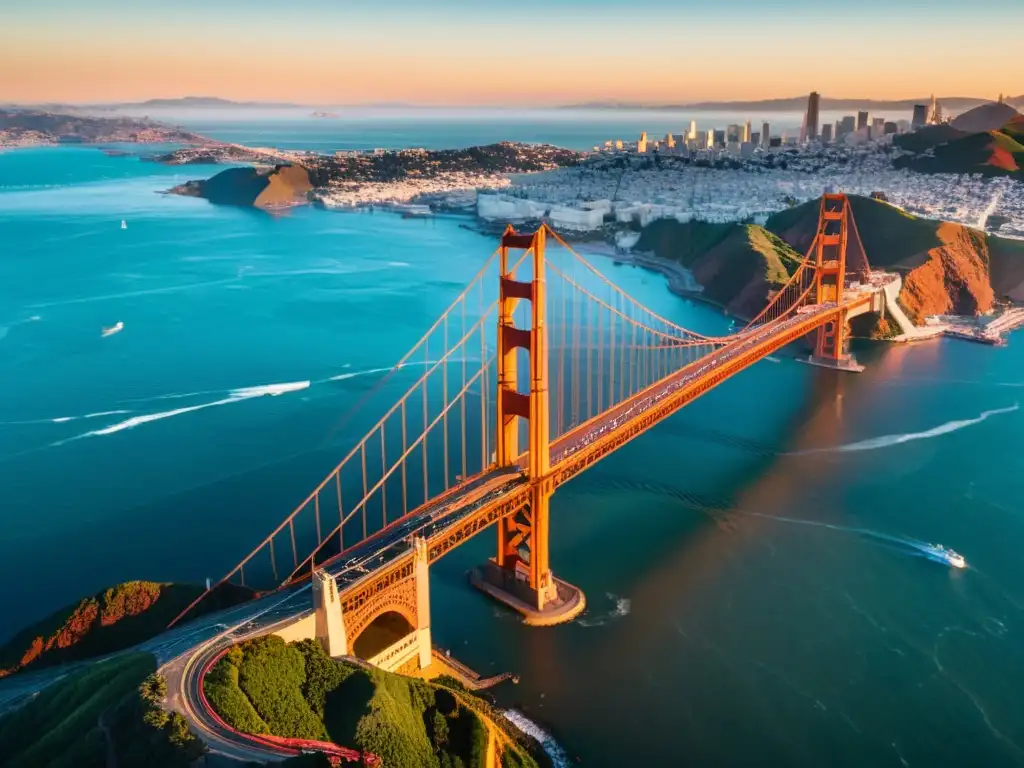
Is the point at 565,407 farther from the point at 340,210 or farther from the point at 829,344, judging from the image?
the point at 340,210

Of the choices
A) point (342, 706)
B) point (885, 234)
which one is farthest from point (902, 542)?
point (885, 234)

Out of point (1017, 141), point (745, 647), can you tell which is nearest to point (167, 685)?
point (745, 647)

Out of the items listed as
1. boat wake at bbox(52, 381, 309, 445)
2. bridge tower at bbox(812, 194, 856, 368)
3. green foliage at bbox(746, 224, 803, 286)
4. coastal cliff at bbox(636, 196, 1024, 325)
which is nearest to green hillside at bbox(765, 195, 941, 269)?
coastal cliff at bbox(636, 196, 1024, 325)

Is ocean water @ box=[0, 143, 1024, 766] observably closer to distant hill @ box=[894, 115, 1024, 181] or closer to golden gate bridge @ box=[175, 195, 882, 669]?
golden gate bridge @ box=[175, 195, 882, 669]

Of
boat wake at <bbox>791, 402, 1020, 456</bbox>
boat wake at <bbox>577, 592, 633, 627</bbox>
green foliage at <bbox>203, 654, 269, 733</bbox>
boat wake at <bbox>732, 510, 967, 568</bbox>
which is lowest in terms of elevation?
boat wake at <bbox>791, 402, 1020, 456</bbox>

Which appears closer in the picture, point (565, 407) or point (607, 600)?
point (607, 600)

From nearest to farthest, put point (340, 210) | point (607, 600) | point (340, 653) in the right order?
point (340, 653) < point (607, 600) < point (340, 210)

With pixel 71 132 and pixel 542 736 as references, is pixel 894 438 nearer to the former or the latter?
pixel 542 736
